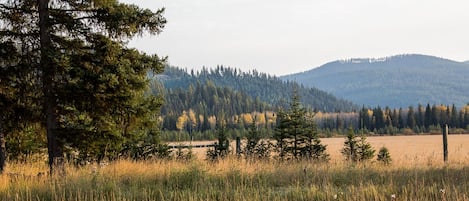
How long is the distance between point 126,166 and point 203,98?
179 meters

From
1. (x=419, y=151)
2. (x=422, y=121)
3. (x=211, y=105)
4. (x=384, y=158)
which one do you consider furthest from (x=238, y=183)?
(x=211, y=105)

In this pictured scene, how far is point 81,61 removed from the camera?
1071 centimetres

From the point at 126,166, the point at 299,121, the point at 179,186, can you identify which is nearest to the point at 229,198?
the point at 179,186

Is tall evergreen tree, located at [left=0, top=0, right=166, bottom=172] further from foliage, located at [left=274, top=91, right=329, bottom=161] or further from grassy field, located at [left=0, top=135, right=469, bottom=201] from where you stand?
foliage, located at [left=274, top=91, right=329, bottom=161]

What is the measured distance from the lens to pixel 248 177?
8953 mm

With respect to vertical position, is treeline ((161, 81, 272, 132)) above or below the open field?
above

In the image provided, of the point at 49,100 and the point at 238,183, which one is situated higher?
the point at 49,100

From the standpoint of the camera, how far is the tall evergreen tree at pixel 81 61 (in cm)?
1034

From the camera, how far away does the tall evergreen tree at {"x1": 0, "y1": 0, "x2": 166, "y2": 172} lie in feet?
33.9

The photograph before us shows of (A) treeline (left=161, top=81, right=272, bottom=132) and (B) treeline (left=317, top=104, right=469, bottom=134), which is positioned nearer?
(B) treeline (left=317, top=104, right=469, bottom=134)

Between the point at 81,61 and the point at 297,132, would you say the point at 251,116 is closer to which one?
the point at 297,132

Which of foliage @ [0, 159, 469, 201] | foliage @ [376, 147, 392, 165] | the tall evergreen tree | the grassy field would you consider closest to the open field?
foliage @ [376, 147, 392, 165]

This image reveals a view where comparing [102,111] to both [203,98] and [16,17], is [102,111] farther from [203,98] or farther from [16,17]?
[203,98]

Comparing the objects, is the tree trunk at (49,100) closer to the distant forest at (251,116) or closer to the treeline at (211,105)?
the distant forest at (251,116)
